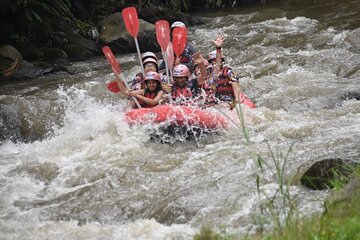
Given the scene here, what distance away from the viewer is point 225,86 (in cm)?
679

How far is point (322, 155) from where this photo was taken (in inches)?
177

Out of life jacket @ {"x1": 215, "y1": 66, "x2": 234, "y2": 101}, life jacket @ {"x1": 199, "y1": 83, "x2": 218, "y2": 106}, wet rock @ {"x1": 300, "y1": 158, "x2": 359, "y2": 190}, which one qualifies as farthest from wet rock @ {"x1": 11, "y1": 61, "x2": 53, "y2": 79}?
wet rock @ {"x1": 300, "y1": 158, "x2": 359, "y2": 190}

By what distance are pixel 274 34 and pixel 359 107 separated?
544 cm

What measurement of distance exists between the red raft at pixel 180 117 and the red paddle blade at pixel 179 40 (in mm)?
1788

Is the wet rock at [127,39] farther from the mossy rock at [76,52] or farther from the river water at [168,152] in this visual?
the river water at [168,152]

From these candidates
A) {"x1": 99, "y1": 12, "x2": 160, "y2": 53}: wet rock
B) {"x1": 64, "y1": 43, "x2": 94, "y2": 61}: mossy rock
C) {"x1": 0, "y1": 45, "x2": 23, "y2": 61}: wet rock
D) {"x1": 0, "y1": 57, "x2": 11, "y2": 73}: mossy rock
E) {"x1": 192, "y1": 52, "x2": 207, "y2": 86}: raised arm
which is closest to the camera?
{"x1": 192, "y1": 52, "x2": 207, "y2": 86}: raised arm

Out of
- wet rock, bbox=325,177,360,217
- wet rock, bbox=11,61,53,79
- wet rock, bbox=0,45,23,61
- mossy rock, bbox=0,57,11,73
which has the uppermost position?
wet rock, bbox=325,177,360,217

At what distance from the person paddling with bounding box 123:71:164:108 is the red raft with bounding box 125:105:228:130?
21.2 inches

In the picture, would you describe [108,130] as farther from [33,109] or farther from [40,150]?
[33,109]

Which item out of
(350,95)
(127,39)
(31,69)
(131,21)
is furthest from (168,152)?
(127,39)

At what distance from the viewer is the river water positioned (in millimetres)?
3768

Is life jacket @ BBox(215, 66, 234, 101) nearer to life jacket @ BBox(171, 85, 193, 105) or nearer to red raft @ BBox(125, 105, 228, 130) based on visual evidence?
life jacket @ BBox(171, 85, 193, 105)

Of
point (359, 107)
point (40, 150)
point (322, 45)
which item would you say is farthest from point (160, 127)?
point (322, 45)

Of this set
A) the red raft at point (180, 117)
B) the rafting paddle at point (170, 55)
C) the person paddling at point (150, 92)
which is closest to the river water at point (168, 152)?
the red raft at point (180, 117)
